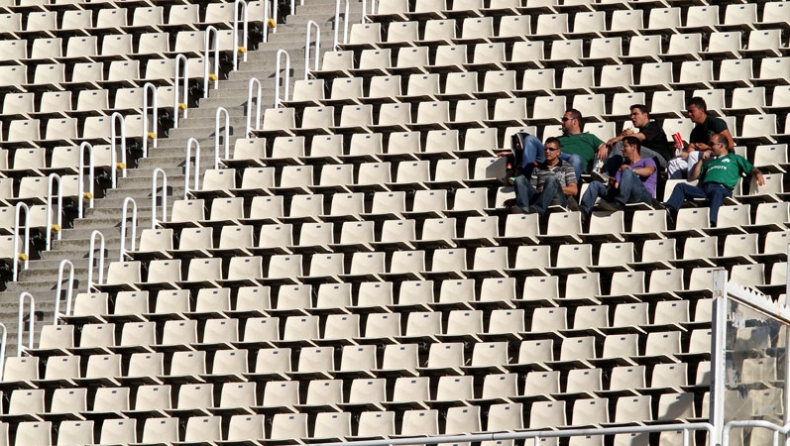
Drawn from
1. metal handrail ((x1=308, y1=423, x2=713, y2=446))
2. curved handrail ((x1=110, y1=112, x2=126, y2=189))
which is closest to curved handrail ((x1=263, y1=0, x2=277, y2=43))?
curved handrail ((x1=110, y1=112, x2=126, y2=189))

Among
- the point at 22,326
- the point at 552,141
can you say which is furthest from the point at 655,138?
the point at 22,326

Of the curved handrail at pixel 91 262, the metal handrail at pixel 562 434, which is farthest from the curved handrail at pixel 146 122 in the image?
the metal handrail at pixel 562 434

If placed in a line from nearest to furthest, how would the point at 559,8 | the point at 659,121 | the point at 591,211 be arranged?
the point at 591,211 < the point at 659,121 < the point at 559,8

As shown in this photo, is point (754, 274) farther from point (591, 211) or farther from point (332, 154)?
point (332, 154)

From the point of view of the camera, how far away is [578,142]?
1394 cm

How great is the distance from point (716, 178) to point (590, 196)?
884 millimetres

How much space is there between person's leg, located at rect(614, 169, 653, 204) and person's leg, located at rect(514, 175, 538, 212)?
62 cm

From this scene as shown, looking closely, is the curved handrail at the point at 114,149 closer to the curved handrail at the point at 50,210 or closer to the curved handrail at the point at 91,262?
the curved handrail at the point at 50,210

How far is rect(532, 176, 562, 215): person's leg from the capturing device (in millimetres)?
13531

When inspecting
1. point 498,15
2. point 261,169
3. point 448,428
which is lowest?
point 448,428

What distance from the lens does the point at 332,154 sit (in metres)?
14.8

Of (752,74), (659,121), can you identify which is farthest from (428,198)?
(752,74)

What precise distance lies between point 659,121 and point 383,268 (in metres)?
2.55

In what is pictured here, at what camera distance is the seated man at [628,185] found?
13.4 metres
